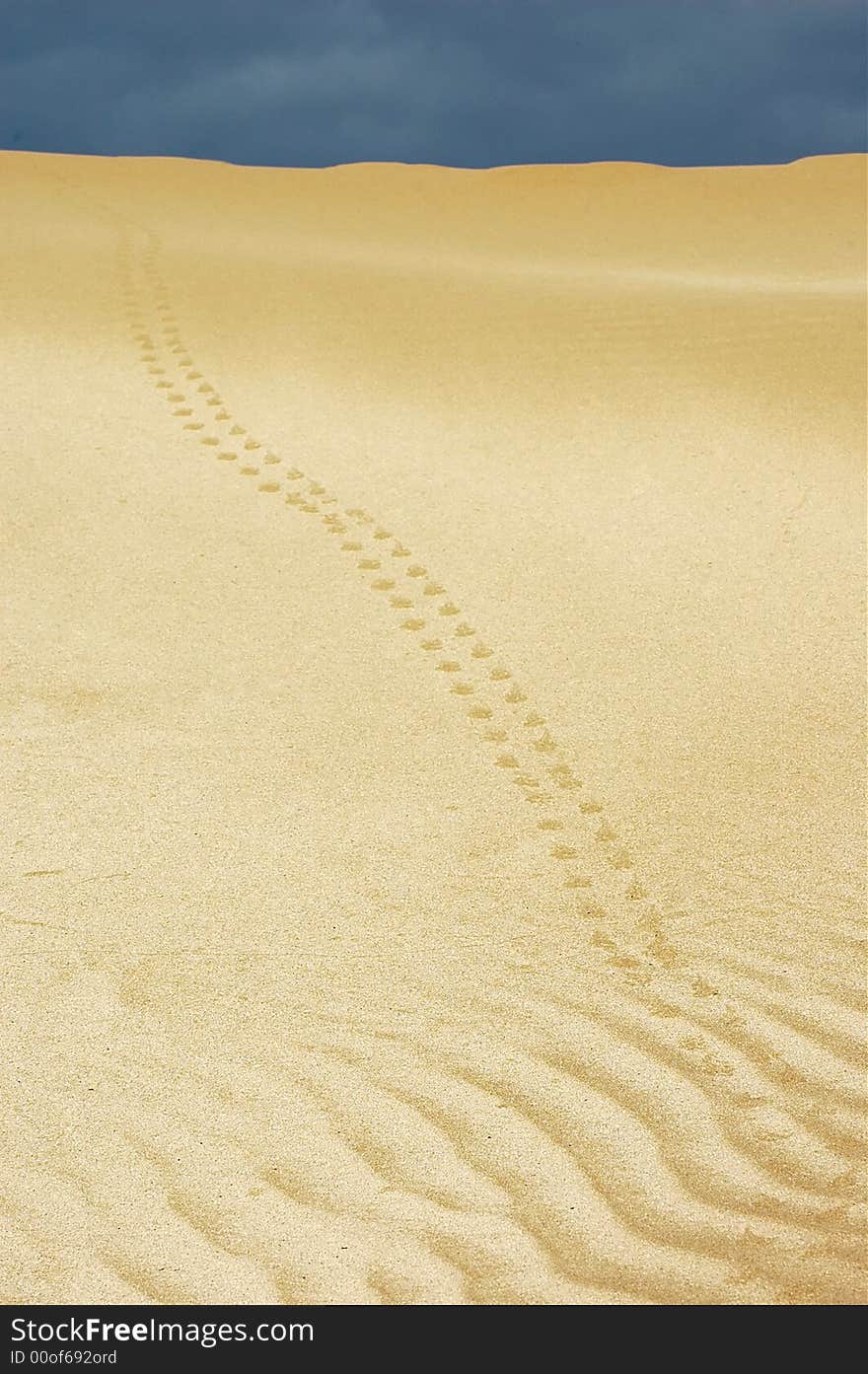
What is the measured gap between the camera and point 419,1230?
9.62 ft

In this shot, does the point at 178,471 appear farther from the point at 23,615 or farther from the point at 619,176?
the point at 619,176

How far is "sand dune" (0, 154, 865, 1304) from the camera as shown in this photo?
119 inches

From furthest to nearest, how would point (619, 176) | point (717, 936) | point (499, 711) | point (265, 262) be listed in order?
point (619, 176) < point (265, 262) < point (499, 711) < point (717, 936)

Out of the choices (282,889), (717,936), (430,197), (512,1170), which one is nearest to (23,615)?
(282,889)

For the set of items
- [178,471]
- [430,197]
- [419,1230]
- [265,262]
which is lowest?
[419,1230]

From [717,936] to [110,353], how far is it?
25.9 feet

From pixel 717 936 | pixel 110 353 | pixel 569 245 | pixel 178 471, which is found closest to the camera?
pixel 717 936

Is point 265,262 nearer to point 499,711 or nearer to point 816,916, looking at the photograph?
point 499,711

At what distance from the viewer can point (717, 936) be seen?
4.14 m

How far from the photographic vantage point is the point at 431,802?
16.5 ft

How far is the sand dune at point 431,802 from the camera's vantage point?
302 cm

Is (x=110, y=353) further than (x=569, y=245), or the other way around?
(x=569, y=245)

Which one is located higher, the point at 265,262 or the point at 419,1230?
the point at 265,262

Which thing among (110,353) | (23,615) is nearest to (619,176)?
(110,353)
